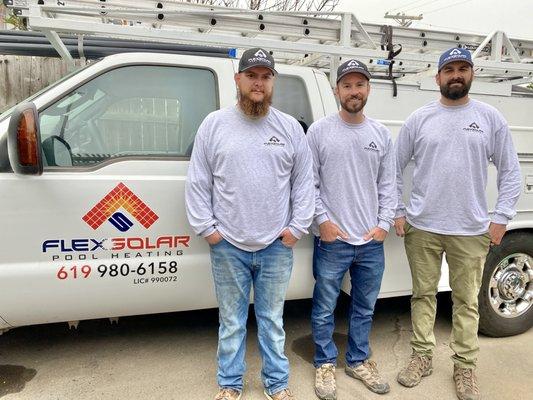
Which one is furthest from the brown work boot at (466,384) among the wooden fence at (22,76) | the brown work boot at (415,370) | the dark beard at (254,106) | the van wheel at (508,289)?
the wooden fence at (22,76)

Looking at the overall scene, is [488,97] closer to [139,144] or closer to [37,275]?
[139,144]

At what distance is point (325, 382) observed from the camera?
2.83 meters

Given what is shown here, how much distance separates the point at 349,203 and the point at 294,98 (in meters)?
0.85

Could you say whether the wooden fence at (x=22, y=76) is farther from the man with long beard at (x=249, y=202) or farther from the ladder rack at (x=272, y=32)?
the man with long beard at (x=249, y=202)

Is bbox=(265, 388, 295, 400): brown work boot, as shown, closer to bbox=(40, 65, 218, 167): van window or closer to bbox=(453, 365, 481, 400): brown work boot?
bbox=(453, 365, 481, 400): brown work boot

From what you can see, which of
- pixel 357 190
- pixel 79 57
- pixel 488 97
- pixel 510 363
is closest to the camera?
pixel 357 190

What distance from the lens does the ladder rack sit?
2.76 meters

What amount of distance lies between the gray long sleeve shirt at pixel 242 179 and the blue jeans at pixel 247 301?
87 millimetres

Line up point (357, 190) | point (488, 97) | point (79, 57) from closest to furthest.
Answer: point (357, 190) → point (79, 57) → point (488, 97)

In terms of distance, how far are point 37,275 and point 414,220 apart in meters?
2.26

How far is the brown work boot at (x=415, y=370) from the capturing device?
9.71 feet

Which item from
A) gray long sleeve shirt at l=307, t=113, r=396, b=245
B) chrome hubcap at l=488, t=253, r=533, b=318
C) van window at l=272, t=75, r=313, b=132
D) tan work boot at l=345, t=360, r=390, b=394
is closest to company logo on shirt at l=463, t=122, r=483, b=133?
gray long sleeve shirt at l=307, t=113, r=396, b=245

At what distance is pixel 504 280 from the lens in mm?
3533

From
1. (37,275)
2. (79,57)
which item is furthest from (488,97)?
(37,275)
